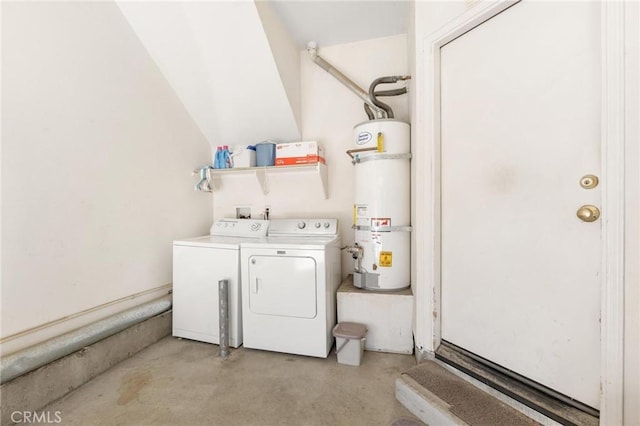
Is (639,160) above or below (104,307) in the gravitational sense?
above

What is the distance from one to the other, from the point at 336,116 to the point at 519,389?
239 cm

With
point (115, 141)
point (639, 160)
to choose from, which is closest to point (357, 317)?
point (639, 160)

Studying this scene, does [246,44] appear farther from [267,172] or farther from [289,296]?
[289,296]

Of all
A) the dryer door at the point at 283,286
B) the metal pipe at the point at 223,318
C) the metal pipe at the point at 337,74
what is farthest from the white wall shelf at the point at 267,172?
the metal pipe at the point at 223,318

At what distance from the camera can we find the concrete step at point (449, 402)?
3.67ft

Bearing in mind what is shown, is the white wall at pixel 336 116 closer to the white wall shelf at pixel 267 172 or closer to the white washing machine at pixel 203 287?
the white wall shelf at pixel 267 172

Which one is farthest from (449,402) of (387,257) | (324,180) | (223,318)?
(324,180)

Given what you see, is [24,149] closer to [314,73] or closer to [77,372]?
[77,372]

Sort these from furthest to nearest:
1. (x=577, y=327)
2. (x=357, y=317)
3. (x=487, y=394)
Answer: (x=357, y=317) → (x=487, y=394) → (x=577, y=327)

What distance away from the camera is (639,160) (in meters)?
0.86

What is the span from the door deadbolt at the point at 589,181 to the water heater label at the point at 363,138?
1249 mm

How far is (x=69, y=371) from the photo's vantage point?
4.95 feet

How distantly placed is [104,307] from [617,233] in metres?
2.75

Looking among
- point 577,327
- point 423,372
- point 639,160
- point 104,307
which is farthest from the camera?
point 104,307
